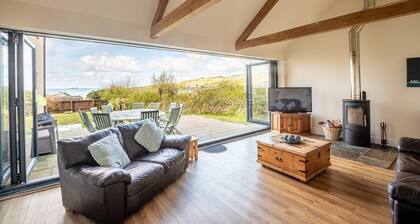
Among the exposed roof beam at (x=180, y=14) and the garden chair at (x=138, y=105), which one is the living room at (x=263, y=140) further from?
the garden chair at (x=138, y=105)

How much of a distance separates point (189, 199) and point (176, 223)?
46 centimetres

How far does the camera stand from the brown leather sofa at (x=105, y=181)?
214 cm

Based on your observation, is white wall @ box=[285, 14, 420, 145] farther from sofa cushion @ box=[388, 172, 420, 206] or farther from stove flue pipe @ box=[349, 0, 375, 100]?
sofa cushion @ box=[388, 172, 420, 206]

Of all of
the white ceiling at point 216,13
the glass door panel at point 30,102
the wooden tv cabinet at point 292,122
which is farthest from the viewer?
the wooden tv cabinet at point 292,122

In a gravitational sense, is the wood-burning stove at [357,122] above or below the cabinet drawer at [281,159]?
above

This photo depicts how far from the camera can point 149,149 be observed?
10.7 feet

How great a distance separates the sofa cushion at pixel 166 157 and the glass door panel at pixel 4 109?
1.74 metres

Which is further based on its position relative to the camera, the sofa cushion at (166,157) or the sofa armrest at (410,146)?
the sofa cushion at (166,157)

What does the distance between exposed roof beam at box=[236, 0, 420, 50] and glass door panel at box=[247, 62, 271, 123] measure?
7.40 ft

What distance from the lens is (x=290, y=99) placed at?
5953mm

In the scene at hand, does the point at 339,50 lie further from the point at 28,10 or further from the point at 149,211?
the point at 28,10

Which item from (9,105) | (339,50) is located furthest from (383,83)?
(9,105)

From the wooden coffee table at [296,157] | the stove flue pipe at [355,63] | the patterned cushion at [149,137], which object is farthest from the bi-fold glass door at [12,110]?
the stove flue pipe at [355,63]

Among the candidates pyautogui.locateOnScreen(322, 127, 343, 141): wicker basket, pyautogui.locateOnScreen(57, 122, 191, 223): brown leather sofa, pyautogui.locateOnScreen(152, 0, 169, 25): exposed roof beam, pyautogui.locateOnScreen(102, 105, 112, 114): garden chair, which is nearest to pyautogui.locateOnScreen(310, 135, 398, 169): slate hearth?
pyautogui.locateOnScreen(322, 127, 343, 141): wicker basket
